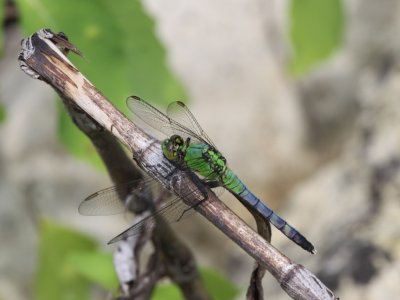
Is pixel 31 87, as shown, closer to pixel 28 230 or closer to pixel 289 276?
pixel 28 230

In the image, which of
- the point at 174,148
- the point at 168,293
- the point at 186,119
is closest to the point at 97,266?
the point at 168,293

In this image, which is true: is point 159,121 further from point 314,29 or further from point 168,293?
point 314,29

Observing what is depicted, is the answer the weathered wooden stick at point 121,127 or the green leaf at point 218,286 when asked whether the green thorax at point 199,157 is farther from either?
the green leaf at point 218,286

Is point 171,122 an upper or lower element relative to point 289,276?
upper

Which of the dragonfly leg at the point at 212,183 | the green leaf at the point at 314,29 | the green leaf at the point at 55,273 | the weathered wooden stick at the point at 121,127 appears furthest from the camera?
the green leaf at the point at 55,273


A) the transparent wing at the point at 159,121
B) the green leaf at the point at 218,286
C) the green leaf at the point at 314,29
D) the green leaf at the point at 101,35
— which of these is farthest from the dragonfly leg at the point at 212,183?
the green leaf at the point at 314,29

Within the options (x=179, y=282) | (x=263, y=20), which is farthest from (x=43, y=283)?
(x=263, y=20)
